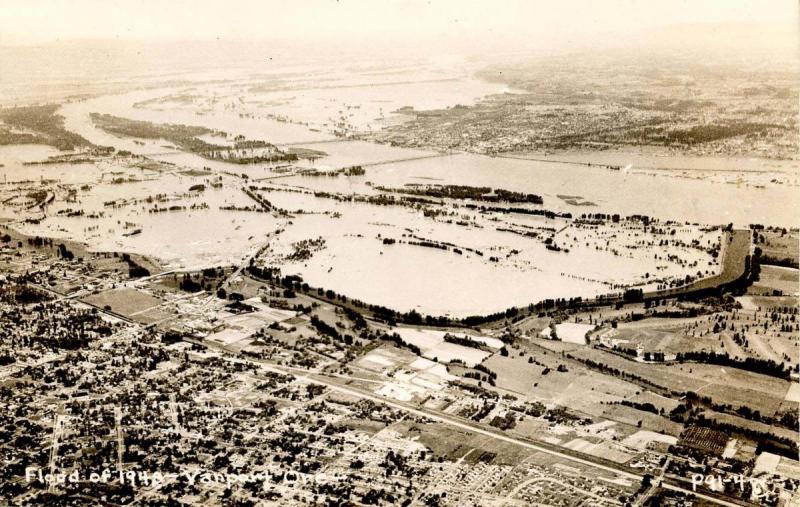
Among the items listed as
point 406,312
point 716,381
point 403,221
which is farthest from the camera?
point 403,221

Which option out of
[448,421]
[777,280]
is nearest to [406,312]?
[448,421]

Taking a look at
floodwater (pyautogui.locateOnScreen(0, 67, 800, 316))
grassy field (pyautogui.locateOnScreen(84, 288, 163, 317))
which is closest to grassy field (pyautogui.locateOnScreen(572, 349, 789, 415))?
floodwater (pyautogui.locateOnScreen(0, 67, 800, 316))

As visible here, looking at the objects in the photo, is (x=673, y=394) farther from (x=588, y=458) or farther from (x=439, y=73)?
(x=439, y=73)

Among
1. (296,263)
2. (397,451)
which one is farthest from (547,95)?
(397,451)

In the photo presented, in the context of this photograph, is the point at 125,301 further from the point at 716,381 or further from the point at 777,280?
the point at 777,280

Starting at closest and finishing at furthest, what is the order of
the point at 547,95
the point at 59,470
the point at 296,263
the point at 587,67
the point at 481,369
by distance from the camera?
the point at 59,470 < the point at 481,369 < the point at 296,263 < the point at 547,95 < the point at 587,67

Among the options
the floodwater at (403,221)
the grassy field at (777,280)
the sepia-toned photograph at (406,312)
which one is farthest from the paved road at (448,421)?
the grassy field at (777,280)

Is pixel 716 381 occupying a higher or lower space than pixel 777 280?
lower

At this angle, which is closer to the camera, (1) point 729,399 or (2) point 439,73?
(1) point 729,399

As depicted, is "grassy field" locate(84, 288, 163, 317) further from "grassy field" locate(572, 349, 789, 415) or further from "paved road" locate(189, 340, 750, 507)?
"grassy field" locate(572, 349, 789, 415)
